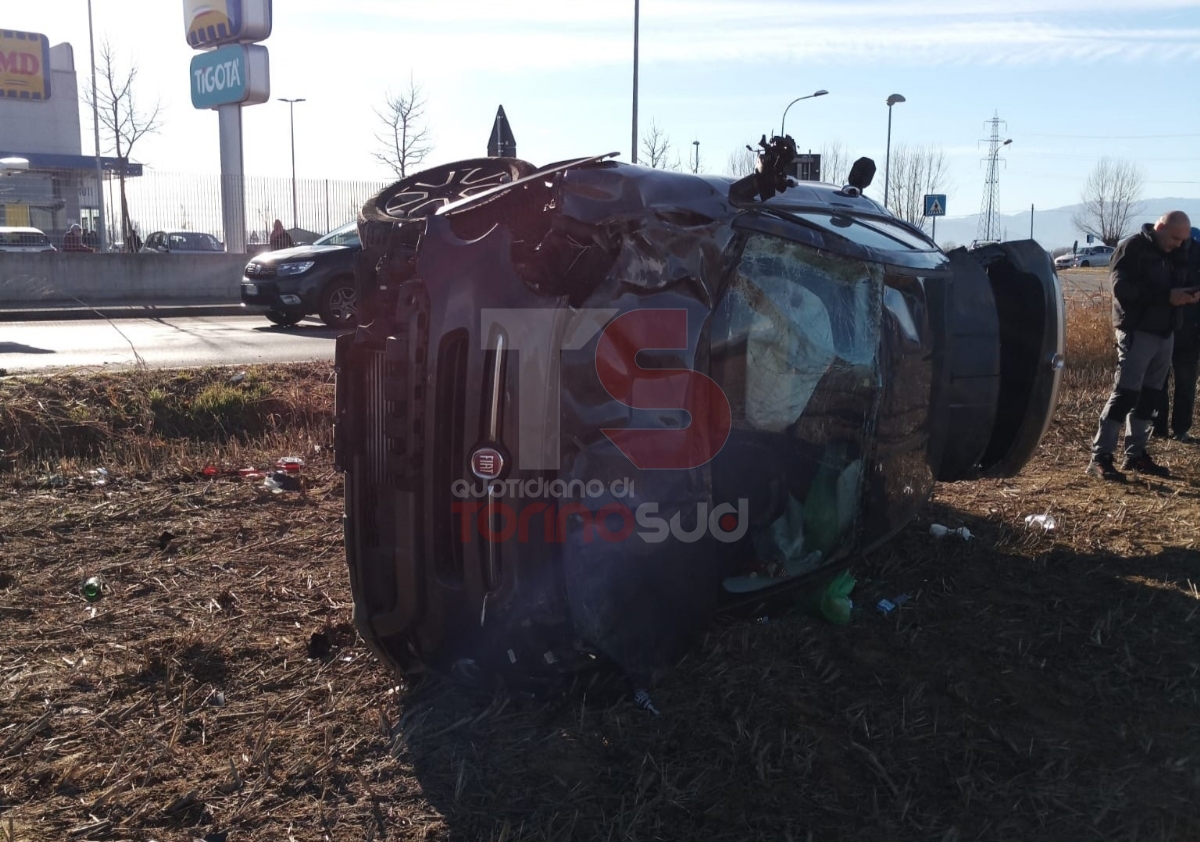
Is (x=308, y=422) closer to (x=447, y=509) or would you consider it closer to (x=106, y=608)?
(x=106, y=608)

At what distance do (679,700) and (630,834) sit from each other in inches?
29.8

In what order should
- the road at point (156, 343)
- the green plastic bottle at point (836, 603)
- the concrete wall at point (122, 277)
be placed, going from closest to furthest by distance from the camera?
the green plastic bottle at point (836, 603)
the road at point (156, 343)
the concrete wall at point (122, 277)

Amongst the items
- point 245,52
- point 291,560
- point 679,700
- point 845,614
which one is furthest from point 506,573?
point 245,52

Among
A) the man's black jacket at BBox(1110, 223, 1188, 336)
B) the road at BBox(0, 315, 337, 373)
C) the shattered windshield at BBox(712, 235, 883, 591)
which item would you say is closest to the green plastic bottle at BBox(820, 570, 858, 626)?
the shattered windshield at BBox(712, 235, 883, 591)

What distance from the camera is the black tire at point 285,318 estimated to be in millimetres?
14836

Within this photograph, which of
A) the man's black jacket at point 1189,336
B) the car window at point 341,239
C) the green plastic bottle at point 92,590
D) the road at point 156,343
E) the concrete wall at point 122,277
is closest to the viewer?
the green plastic bottle at point 92,590

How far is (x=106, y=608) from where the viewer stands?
14.2ft

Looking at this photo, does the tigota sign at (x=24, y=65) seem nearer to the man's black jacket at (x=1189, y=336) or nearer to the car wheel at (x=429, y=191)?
the man's black jacket at (x=1189, y=336)

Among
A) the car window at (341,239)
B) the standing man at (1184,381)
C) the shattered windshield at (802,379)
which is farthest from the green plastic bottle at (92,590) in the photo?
the car window at (341,239)

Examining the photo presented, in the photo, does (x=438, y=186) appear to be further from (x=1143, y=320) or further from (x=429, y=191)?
(x=1143, y=320)

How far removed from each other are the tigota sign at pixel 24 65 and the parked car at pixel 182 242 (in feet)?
103

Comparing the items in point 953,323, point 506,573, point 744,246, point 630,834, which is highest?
point 744,246

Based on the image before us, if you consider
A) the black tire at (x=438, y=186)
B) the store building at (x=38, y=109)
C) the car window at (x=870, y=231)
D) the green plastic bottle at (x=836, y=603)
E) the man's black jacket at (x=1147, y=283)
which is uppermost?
the store building at (x=38, y=109)

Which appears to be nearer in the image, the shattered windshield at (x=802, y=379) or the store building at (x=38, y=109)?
the shattered windshield at (x=802, y=379)
